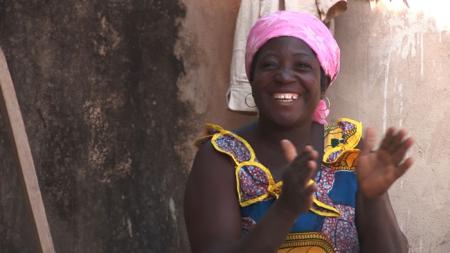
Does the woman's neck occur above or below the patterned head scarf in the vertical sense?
below

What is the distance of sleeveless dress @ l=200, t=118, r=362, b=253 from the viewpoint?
3213 millimetres

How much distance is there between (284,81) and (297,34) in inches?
6.2

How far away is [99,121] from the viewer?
16.9 ft

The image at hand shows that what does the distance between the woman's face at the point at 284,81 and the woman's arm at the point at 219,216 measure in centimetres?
→ 23

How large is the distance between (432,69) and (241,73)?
1.08m

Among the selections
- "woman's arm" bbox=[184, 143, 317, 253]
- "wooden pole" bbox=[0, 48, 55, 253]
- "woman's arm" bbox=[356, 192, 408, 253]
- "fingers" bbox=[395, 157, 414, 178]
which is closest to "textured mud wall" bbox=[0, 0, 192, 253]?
"wooden pole" bbox=[0, 48, 55, 253]

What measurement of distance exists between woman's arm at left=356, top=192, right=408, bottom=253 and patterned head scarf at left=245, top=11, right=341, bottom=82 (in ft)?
1.48

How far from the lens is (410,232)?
5723mm

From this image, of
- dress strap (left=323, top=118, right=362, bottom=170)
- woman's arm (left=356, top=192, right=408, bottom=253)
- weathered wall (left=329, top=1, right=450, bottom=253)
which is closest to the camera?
woman's arm (left=356, top=192, right=408, bottom=253)

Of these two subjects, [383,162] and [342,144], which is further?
[342,144]

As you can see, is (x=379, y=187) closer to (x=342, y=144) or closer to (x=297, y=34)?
(x=342, y=144)

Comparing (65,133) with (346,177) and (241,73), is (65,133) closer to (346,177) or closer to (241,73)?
(241,73)

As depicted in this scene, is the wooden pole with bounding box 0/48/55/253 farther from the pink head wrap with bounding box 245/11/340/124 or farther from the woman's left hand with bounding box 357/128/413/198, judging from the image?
the woman's left hand with bounding box 357/128/413/198

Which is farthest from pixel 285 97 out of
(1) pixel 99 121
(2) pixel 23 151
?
(1) pixel 99 121
